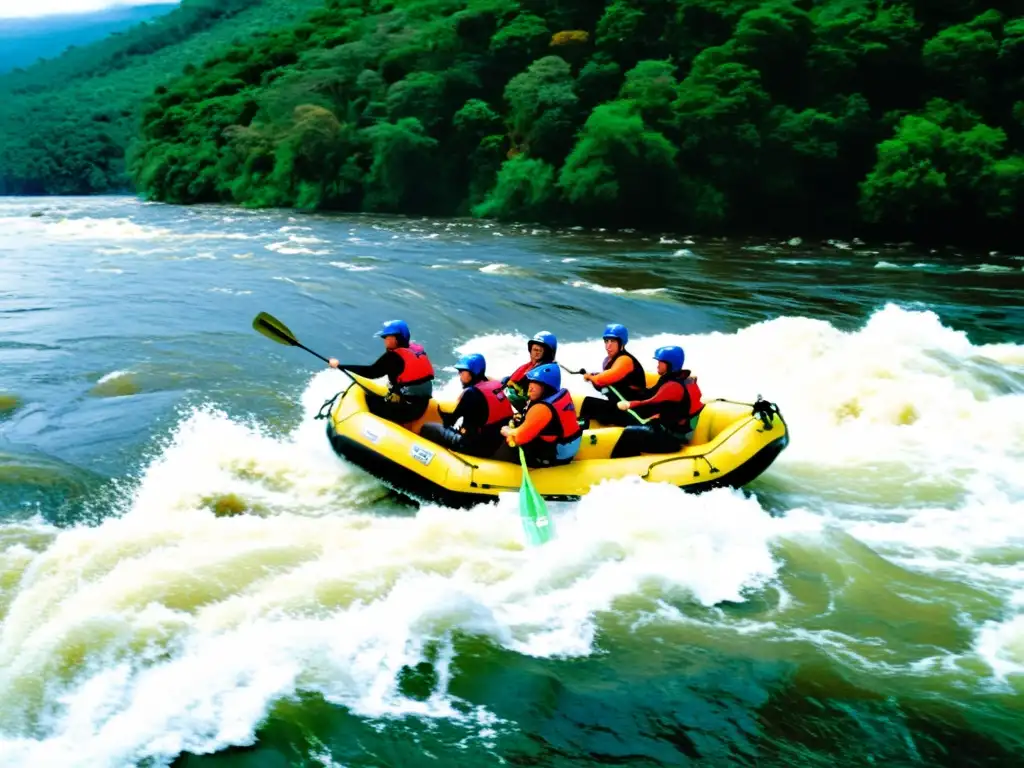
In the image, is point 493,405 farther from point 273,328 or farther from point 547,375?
point 273,328

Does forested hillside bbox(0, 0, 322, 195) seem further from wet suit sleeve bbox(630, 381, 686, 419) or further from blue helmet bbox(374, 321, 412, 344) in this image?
wet suit sleeve bbox(630, 381, 686, 419)

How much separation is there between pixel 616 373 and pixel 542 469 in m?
1.57

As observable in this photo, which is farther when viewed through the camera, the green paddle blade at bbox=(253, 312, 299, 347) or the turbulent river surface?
the green paddle blade at bbox=(253, 312, 299, 347)

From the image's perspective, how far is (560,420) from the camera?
6.17 m

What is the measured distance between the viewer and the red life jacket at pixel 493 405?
6441mm

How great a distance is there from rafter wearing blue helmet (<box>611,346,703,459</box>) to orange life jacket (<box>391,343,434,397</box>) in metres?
1.57

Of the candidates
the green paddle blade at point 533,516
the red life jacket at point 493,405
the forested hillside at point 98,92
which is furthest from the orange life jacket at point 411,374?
the forested hillside at point 98,92

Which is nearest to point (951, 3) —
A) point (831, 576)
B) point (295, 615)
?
point (831, 576)

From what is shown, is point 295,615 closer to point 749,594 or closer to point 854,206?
point 749,594

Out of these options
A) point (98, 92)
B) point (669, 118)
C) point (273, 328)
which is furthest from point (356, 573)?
point (98, 92)

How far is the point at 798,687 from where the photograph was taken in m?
4.38

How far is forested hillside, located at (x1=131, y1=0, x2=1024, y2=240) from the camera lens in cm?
2283

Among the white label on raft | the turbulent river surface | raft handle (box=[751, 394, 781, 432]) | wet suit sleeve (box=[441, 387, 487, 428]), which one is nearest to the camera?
the turbulent river surface

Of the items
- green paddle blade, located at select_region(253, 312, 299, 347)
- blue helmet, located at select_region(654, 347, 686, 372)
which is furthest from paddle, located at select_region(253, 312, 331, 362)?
blue helmet, located at select_region(654, 347, 686, 372)
